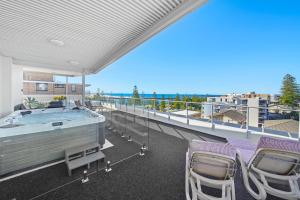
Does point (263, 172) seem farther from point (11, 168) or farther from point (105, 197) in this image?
point (11, 168)

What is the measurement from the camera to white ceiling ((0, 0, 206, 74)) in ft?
7.04

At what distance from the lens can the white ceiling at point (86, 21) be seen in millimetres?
2145

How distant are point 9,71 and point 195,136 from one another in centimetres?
688

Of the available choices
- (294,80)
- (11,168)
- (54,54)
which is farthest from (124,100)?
(294,80)

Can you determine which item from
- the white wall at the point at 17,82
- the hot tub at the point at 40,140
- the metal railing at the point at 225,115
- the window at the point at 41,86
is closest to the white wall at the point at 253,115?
the metal railing at the point at 225,115

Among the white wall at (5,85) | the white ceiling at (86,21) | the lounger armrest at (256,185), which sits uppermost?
the white ceiling at (86,21)

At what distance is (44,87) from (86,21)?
1326 centimetres

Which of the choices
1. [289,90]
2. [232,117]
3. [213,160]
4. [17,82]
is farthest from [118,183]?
[289,90]

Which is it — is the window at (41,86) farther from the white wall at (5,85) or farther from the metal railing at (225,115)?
the metal railing at (225,115)

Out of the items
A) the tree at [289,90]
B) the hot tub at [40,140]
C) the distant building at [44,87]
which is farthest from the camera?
A: the tree at [289,90]

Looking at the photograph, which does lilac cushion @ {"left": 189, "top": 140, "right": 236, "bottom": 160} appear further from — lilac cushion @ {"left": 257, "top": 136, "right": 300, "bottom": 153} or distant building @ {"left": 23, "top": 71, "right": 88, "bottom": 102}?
distant building @ {"left": 23, "top": 71, "right": 88, "bottom": 102}

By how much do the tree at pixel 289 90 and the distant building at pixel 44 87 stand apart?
29.5 meters

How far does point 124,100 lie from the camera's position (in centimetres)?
774

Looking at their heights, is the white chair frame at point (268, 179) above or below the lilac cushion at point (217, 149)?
below
